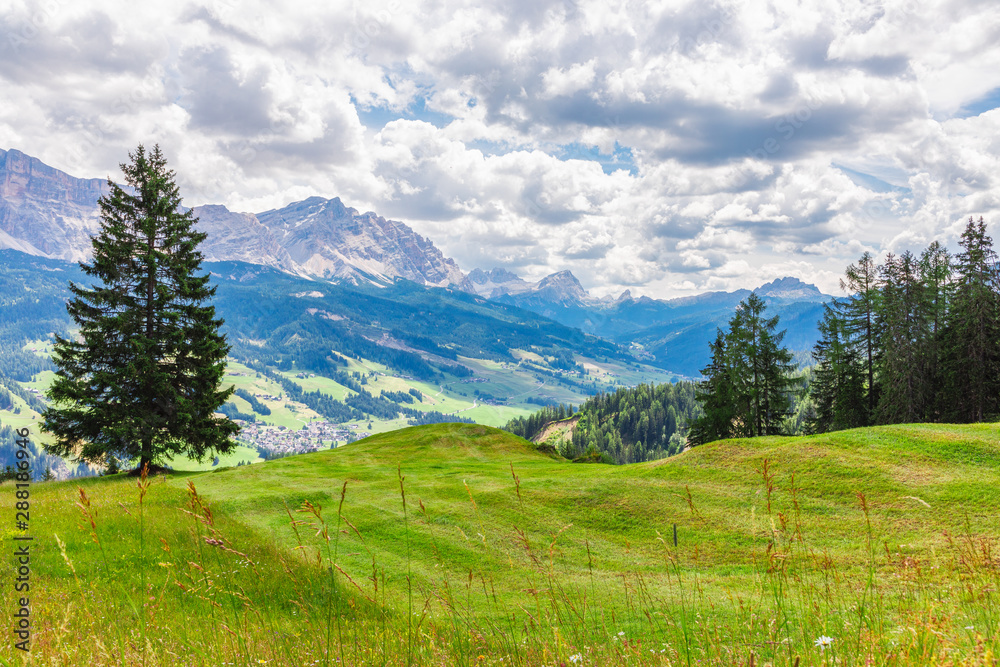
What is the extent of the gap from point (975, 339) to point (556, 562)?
45601mm

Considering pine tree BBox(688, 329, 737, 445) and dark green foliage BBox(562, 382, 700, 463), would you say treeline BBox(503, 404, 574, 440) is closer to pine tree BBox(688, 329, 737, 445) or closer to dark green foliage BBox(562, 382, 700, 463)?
dark green foliage BBox(562, 382, 700, 463)

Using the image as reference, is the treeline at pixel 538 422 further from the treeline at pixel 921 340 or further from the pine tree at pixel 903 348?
the pine tree at pixel 903 348

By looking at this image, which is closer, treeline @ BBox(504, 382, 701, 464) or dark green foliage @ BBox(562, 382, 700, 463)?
dark green foliage @ BBox(562, 382, 700, 463)

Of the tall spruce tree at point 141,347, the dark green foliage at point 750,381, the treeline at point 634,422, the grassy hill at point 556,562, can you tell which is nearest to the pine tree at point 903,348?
the dark green foliage at point 750,381

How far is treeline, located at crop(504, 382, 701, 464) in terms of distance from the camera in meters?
144

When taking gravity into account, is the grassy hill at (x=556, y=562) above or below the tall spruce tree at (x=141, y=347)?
below

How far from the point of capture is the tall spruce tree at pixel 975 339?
3978cm

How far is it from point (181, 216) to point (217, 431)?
553 inches

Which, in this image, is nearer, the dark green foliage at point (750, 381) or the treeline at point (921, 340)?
the treeline at point (921, 340)

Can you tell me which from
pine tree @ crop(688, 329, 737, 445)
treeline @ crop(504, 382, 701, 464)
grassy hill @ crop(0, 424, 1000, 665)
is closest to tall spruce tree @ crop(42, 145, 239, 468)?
grassy hill @ crop(0, 424, 1000, 665)

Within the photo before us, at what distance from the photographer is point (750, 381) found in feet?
160

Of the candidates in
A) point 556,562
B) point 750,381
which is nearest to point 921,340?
point 750,381

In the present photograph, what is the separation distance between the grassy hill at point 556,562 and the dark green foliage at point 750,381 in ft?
88.0

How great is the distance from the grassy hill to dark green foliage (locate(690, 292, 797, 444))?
1056 inches
